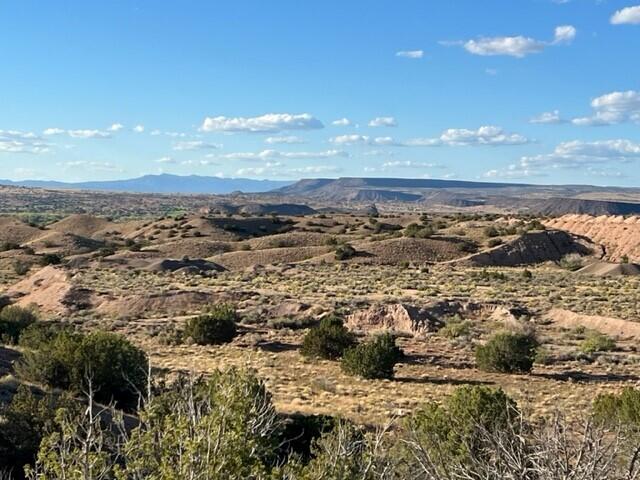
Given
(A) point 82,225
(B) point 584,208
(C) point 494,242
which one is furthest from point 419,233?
(B) point 584,208

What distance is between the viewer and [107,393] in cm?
1514

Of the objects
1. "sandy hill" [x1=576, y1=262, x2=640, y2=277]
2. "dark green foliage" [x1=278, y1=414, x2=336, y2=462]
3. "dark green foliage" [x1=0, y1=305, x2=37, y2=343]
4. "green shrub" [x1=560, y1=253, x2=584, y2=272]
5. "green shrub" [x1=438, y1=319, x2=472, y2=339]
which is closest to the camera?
"dark green foliage" [x1=278, y1=414, x2=336, y2=462]

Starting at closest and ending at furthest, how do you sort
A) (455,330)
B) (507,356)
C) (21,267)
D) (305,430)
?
(305,430) < (507,356) < (455,330) < (21,267)

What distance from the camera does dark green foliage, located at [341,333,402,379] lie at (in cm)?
1980

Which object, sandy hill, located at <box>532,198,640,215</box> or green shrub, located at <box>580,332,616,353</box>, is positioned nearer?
green shrub, located at <box>580,332,616,353</box>

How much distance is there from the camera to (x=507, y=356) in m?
20.6

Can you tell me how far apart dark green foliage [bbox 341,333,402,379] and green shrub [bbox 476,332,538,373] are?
294 cm

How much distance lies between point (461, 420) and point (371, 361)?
823 cm

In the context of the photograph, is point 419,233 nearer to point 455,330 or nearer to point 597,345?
point 455,330

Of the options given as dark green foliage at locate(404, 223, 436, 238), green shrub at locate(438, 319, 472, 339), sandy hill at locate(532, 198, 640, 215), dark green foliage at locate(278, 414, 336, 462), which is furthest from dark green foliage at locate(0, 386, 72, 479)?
sandy hill at locate(532, 198, 640, 215)

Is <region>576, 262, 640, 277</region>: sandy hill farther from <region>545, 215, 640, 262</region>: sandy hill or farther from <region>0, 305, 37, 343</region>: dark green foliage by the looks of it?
<region>0, 305, 37, 343</region>: dark green foliage

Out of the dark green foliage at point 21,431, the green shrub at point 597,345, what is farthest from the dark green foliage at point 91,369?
the green shrub at point 597,345

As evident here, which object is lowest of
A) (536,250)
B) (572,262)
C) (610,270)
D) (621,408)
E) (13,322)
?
(572,262)

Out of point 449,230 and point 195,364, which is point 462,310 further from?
point 449,230
